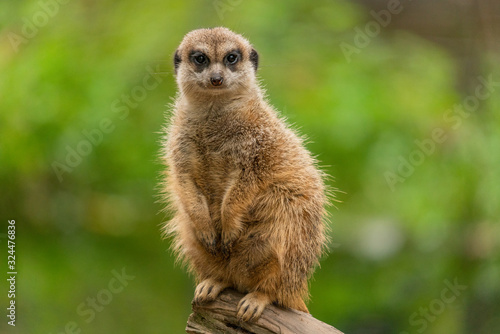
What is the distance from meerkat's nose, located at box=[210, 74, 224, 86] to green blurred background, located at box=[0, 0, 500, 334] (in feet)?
4.04

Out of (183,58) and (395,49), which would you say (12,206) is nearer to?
(183,58)

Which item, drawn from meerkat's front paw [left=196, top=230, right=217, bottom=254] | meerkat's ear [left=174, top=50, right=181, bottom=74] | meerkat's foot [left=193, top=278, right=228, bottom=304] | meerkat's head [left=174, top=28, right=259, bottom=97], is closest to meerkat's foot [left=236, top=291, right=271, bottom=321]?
meerkat's foot [left=193, top=278, right=228, bottom=304]

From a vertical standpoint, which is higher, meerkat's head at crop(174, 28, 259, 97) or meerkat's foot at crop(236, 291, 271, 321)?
meerkat's head at crop(174, 28, 259, 97)

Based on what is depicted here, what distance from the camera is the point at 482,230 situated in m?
4.72

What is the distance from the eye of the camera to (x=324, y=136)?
175 inches

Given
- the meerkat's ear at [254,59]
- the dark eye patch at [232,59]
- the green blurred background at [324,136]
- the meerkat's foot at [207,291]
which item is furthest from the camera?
the green blurred background at [324,136]

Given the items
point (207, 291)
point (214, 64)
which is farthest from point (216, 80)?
point (207, 291)

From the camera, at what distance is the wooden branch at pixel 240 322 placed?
114 inches

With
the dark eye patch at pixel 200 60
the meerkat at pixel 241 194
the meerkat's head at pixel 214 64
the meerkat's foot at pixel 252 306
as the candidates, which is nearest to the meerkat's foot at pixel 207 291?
the meerkat at pixel 241 194

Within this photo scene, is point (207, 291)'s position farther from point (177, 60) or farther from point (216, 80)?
point (177, 60)

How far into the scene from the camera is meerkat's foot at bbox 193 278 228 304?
118 inches

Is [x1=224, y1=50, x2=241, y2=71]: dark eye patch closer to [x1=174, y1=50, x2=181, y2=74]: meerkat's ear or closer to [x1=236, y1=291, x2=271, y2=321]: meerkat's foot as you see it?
[x1=174, y1=50, x2=181, y2=74]: meerkat's ear

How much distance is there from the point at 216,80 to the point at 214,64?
20 cm

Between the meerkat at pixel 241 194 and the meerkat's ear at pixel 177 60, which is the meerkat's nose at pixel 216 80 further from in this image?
the meerkat's ear at pixel 177 60
